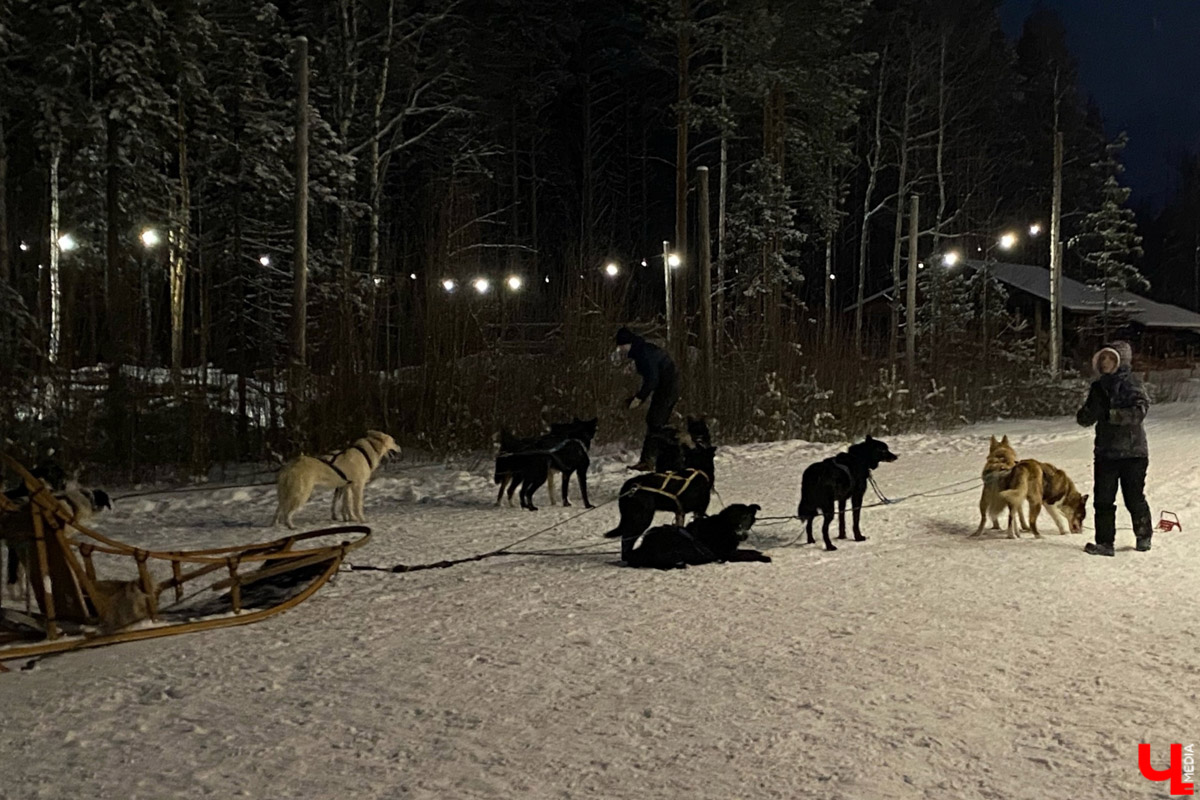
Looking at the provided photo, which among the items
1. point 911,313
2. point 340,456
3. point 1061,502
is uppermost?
point 911,313

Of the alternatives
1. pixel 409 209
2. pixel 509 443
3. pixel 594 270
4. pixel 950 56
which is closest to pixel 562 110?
pixel 409 209

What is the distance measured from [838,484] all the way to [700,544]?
1480 mm

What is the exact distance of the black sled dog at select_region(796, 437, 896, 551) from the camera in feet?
27.9

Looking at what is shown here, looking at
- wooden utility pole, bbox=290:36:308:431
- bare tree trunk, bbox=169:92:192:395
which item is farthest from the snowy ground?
bare tree trunk, bbox=169:92:192:395

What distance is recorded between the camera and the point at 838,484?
8.62 m

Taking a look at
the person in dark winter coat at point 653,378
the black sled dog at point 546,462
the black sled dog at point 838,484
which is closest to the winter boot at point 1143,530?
the black sled dog at point 838,484

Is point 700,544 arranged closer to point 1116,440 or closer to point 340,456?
point 1116,440

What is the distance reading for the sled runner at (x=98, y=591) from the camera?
5359 mm

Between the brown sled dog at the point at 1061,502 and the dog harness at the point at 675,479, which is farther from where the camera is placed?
the brown sled dog at the point at 1061,502

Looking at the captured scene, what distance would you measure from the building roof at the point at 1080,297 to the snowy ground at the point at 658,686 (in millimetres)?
33520

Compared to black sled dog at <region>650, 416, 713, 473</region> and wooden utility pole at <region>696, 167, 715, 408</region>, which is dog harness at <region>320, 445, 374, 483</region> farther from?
wooden utility pole at <region>696, 167, 715, 408</region>

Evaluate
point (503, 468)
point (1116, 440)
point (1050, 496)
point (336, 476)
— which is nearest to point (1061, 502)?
point (1050, 496)

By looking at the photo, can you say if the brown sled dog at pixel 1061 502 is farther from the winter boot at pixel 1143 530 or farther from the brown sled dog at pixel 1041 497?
the winter boot at pixel 1143 530

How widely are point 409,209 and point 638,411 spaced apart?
847 inches
